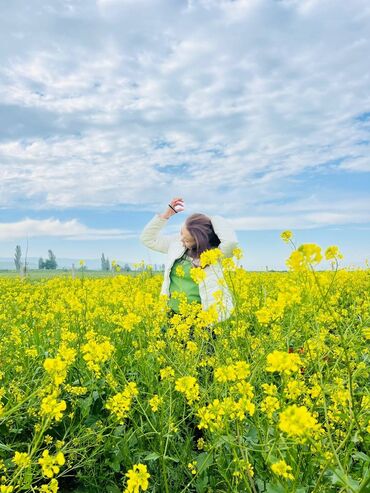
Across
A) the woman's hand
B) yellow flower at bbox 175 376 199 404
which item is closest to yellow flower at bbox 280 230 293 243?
yellow flower at bbox 175 376 199 404

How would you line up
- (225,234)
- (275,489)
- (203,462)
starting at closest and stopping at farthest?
(275,489) < (203,462) < (225,234)

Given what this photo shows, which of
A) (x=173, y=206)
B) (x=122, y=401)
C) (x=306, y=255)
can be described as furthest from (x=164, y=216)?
(x=306, y=255)

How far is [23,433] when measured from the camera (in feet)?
9.48

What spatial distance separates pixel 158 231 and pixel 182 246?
2.22ft

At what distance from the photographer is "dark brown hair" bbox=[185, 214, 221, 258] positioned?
5.00m

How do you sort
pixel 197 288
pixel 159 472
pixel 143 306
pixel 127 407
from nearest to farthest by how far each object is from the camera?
pixel 127 407 < pixel 159 472 < pixel 143 306 < pixel 197 288

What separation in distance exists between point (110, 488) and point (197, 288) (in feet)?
9.67

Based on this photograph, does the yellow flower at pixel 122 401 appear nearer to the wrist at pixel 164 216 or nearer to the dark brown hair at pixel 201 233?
the dark brown hair at pixel 201 233

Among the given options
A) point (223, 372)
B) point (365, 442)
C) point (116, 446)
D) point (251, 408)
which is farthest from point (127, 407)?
point (365, 442)

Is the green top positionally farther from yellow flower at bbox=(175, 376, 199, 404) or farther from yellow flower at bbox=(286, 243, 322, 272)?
yellow flower at bbox=(286, 243, 322, 272)

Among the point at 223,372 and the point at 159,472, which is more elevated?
the point at 223,372

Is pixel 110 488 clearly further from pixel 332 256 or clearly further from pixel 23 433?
pixel 332 256

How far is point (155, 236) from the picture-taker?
228 inches

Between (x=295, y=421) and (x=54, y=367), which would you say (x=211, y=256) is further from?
(x=295, y=421)
